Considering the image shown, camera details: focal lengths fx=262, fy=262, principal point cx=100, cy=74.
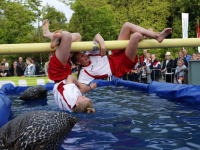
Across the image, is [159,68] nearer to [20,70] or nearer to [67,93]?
[20,70]

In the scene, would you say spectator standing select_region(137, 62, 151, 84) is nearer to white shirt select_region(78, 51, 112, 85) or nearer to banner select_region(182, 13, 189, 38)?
banner select_region(182, 13, 189, 38)

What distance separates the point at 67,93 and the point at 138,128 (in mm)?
1544

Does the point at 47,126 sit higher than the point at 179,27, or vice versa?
the point at 179,27

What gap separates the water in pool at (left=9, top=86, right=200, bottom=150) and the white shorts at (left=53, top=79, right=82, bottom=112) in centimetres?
32

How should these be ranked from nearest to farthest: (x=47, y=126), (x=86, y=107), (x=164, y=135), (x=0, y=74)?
(x=47, y=126) → (x=164, y=135) → (x=86, y=107) → (x=0, y=74)

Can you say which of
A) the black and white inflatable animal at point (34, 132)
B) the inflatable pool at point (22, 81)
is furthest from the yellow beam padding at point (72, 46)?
the inflatable pool at point (22, 81)

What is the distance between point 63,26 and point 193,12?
46.2ft

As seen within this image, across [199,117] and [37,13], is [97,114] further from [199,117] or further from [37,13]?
[37,13]

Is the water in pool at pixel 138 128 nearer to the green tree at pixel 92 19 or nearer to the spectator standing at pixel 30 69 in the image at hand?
the spectator standing at pixel 30 69

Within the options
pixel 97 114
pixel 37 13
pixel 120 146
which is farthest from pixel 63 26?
pixel 120 146

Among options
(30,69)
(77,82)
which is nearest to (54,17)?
(30,69)

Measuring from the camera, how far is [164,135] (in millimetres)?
3512

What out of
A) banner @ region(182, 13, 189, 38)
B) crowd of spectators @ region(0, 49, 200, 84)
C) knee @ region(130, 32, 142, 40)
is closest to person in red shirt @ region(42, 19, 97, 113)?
knee @ region(130, 32, 142, 40)

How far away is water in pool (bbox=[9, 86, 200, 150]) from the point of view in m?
3.19
